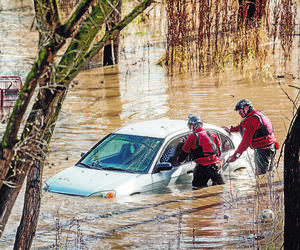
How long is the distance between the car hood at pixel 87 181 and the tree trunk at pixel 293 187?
3.81 metres

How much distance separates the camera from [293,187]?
6570 mm

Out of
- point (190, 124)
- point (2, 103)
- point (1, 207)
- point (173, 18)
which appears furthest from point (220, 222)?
point (173, 18)

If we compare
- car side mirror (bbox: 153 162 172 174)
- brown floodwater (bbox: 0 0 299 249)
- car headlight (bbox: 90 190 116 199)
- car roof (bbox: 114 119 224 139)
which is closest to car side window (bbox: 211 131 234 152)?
brown floodwater (bbox: 0 0 299 249)

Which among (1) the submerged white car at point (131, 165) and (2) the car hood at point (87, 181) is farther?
(1) the submerged white car at point (131, 165)

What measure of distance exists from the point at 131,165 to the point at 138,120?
223 inches

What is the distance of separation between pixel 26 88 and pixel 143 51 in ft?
62.0

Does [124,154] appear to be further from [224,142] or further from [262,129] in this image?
[262,129]

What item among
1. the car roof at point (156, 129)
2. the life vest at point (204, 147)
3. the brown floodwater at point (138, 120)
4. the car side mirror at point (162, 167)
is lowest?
the brown floodwater at point (138, 120)

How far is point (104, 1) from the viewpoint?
241 inches

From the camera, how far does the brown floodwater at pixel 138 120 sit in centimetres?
907

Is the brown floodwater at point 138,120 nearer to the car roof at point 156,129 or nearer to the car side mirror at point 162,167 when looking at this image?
the car side mirror at point 162,167

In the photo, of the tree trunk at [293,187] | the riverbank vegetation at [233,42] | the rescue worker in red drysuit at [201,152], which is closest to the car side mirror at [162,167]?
the rescue worker in red drysuit at [201,152]

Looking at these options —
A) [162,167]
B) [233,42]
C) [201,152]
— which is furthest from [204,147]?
[233,42]

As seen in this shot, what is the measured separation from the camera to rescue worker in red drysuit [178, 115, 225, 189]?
35.1 ft
